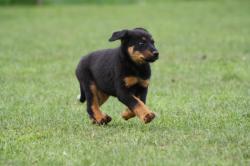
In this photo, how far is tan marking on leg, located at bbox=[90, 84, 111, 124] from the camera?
9.43 meters

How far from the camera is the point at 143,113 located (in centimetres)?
857

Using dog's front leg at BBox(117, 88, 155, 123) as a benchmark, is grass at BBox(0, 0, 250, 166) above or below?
below

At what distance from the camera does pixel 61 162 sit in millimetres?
7223

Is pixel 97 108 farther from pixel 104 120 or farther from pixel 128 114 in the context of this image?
pixel 128 114

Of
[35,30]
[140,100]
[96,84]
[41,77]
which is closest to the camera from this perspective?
[140,100]

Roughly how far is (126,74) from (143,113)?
622 mm

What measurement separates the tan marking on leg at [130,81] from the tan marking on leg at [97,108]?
2.27 feet

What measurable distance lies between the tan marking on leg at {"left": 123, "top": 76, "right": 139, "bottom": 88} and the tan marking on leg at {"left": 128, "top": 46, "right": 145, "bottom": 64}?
21 centimetres

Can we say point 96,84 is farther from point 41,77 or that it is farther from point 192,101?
point 41,77

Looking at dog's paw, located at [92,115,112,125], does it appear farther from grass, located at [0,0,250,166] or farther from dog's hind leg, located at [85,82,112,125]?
grass, located at [0,0,250,166]

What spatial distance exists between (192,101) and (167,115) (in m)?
1.37

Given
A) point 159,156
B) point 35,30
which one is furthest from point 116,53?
point 35,30

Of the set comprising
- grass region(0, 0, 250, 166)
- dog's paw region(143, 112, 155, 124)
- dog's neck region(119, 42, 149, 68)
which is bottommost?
grass region(0, 0, 250, 166)

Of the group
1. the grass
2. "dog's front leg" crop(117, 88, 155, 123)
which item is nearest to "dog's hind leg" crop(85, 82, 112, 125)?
the grass
